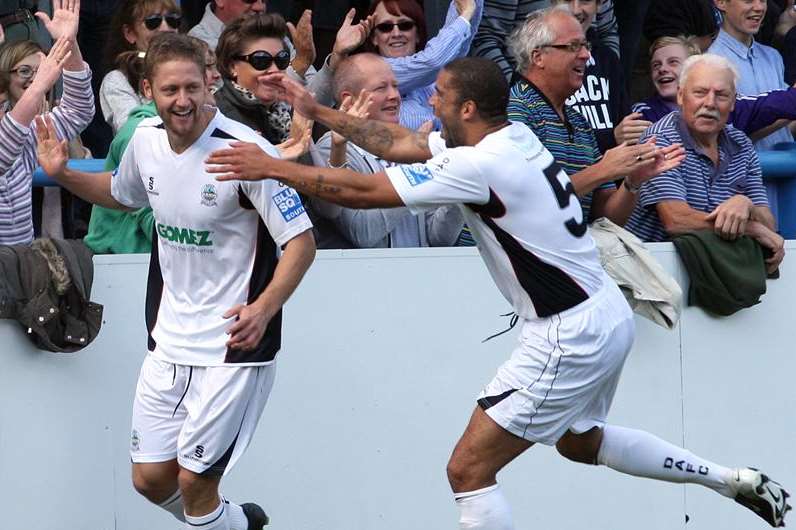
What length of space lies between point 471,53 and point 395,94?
150 centimetres

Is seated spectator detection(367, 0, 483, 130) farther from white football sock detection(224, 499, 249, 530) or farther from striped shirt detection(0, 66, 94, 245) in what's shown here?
white football sock detection(224, 499, 249, 530)

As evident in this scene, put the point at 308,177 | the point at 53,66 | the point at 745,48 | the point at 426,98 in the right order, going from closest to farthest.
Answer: the point at 308,177
the point at 53,66
the point at 426,98
the point at 745,48

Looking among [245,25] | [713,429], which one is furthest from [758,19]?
[245,25]

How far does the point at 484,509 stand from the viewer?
642 centimetres

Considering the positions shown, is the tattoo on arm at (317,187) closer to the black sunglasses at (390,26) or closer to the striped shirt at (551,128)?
the striped shirt at (551,128)

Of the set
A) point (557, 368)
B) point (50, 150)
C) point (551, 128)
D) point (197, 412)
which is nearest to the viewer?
point (557, 368)

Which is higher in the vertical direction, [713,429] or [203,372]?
[203,372]

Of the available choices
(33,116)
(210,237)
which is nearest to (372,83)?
(33,116)

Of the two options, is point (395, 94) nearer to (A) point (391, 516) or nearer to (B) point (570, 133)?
(B) point (570, 133)

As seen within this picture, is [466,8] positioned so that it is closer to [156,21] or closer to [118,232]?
[156,21]

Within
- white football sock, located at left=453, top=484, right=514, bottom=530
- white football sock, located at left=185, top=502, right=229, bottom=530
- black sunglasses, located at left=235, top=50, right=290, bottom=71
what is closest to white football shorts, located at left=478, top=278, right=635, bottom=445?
white football sock, located at left=453, top=484, right=514, bottom=530

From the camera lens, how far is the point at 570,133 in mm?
7938

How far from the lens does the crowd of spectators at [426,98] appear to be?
7461 mm

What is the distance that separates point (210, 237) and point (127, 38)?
228cm
